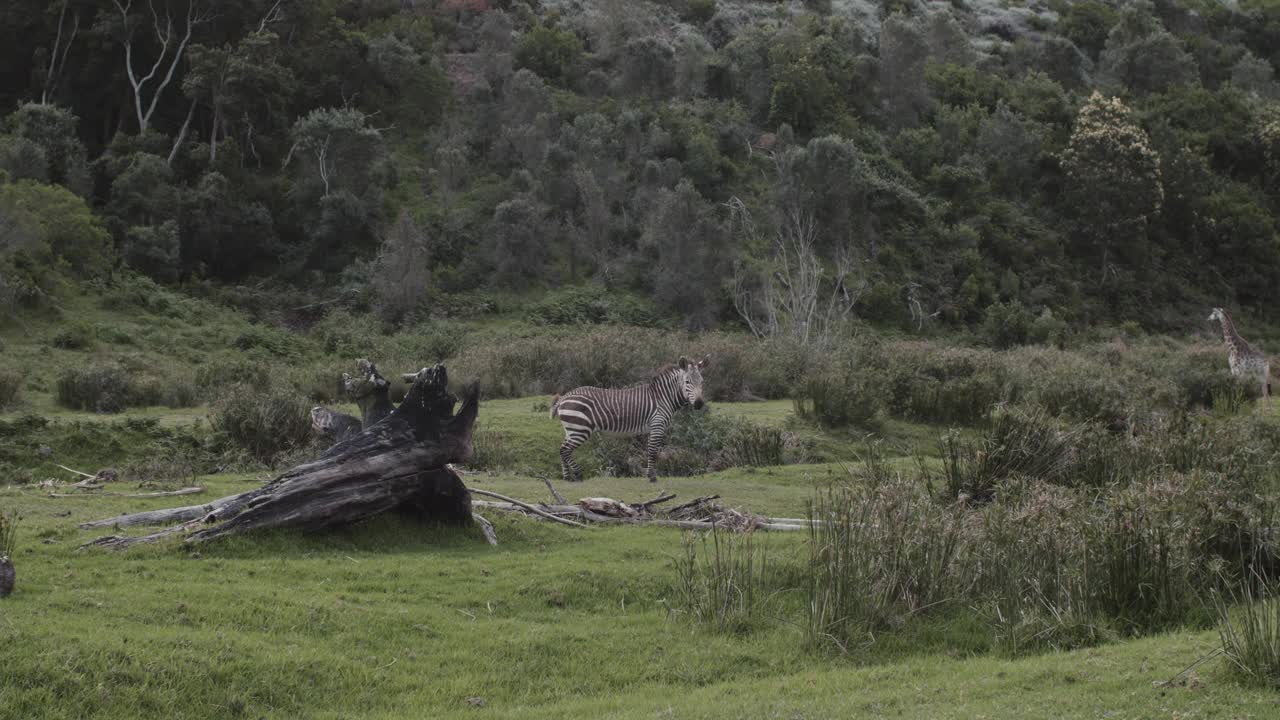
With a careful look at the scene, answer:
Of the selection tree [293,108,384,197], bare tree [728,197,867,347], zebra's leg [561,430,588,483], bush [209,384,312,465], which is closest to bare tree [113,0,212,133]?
tree [293,108,384,197]

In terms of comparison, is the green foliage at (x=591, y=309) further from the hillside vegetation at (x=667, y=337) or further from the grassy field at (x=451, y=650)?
the grassy field at (x=451, y=650)

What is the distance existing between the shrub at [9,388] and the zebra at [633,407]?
1146 centimetres

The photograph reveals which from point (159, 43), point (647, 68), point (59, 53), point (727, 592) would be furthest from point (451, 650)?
point (647, 68)

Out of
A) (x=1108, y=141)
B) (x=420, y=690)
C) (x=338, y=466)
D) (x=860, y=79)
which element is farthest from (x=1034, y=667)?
(x=860, y=79)

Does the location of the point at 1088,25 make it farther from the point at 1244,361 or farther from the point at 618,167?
the point at 1244,361

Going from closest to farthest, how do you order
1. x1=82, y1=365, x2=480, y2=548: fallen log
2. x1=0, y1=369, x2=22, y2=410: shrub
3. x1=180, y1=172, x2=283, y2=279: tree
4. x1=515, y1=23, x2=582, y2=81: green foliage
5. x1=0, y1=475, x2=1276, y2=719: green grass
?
x1=0, y1=475, x2=1276, y2=719: green grass
x1=82, y1=365, x2=480, y2=548: fallen log
x1=0, y1=369, x2=22, y2=410: shrub
x1=180, y1=172, x2=283, y2=279: tree
x1=515, y1=23, x2=582, y2=81: green foliage

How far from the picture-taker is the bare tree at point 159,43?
46.6m

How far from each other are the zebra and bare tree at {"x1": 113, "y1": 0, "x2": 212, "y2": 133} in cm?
3658

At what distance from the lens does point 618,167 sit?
50500 millimetres

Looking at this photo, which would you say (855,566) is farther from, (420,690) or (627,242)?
(627,242)

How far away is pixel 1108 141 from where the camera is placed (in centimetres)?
5338

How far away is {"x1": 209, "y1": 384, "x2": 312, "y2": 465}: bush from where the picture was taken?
16781mm

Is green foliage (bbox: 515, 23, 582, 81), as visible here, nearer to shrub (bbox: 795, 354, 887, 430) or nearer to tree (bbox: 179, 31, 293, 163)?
tree (bbox: 179, 31, 293, 163)

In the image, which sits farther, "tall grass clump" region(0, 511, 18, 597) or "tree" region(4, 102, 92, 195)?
"tree" region(4, 102, 92, 195)
